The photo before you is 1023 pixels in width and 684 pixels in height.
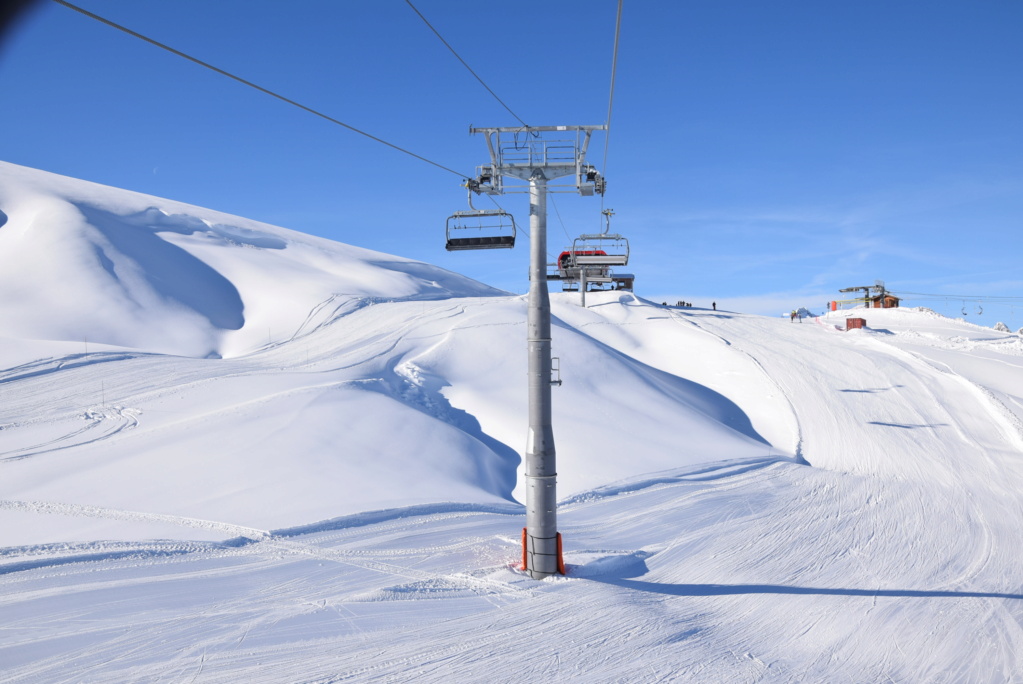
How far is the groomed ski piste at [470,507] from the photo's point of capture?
639 centimetres

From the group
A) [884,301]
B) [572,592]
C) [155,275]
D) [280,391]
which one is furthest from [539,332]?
[884,301]

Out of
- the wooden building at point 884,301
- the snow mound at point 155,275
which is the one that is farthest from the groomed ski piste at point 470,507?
the wooden building at point 884,301

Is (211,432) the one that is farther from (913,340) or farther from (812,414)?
(913,340)

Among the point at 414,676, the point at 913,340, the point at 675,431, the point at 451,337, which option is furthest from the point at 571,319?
the point at 414,676

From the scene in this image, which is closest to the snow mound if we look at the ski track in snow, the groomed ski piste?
the groomed ski piste

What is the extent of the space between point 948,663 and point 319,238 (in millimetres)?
46060

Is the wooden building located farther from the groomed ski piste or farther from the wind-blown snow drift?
the wind-blown snow drift

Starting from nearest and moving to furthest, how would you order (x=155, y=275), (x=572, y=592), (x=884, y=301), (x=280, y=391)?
(x=572, y=592) → (x=280, y=391) → (x=155, y=275) → (x=884, y=301)

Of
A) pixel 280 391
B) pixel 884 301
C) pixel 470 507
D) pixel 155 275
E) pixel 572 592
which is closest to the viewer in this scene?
pixel 572 592

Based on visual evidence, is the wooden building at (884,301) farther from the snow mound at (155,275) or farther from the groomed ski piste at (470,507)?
the snow mound at (155,275)

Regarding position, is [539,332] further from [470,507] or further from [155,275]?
[155,275]

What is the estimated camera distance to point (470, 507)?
10.6m

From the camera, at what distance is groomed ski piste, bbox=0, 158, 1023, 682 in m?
6.39

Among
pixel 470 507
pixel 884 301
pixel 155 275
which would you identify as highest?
pixel 884 301
